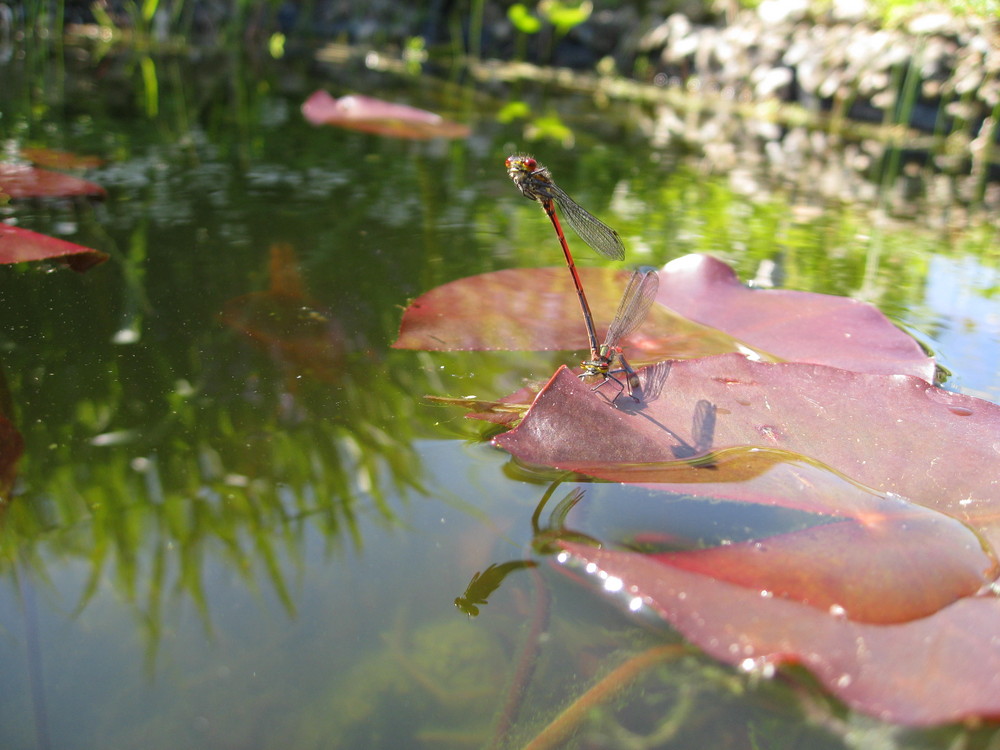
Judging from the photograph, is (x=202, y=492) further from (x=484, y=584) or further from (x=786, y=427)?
(x=786, y=427)

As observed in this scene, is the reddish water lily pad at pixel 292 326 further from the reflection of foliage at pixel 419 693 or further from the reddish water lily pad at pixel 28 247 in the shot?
the reflection of foliage at pixel 419 693

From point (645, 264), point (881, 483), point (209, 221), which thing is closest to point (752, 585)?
point (881, 483)

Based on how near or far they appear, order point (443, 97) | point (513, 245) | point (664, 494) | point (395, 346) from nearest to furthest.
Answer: point (664, 494)
point (395, 346)
point (513, 245)
point (443, 97)

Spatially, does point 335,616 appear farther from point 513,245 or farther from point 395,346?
point 513,245

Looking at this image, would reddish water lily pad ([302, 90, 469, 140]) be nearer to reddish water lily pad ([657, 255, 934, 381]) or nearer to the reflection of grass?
reddish water lily pad ([657, 255, 934, 381])

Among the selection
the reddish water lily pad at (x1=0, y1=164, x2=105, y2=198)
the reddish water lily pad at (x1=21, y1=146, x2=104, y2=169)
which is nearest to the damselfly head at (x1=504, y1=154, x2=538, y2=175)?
the reddish water lily pad at (x1=0, y1=164, x2=105, y2=198)

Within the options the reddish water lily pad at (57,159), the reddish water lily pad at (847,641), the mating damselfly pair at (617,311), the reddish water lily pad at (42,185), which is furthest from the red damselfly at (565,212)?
the reddish water lily pad at (57,159)
